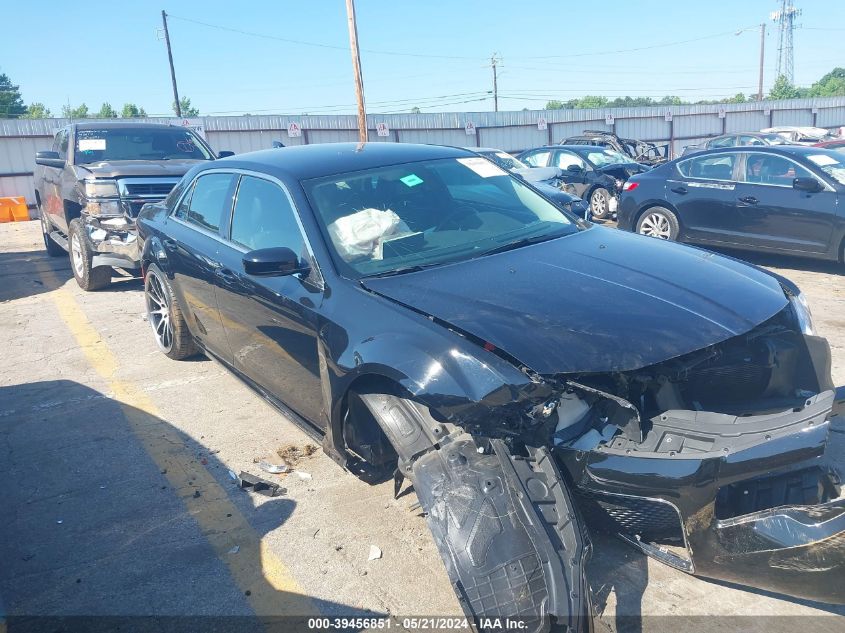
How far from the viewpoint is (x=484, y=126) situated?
90.4 ft

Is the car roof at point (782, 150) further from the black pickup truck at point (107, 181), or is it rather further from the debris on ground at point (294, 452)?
the debris on ground at point (294, 452)

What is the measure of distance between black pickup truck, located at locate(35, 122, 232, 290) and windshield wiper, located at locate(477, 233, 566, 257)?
5142mm

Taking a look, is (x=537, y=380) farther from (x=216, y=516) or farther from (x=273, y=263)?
(x=216, y=516)

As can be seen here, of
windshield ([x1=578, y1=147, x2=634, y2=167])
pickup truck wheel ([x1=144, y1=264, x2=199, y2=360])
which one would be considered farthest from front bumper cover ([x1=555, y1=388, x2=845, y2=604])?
windshield ([x1=578, y1=147, x2=634, y2=167])

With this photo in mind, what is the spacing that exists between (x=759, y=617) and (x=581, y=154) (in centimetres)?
1252

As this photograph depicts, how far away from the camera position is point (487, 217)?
13.5 feet

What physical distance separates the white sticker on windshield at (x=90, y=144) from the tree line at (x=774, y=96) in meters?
51.9

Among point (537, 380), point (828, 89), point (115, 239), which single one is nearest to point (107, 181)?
point (115, 239)

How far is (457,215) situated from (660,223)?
21.5ft

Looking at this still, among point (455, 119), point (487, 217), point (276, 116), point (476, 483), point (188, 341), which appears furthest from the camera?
point (455, 119)

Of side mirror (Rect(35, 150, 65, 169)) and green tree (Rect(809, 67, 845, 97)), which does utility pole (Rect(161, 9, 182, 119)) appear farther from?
green tree (Rect(809, 67, 845, 97))

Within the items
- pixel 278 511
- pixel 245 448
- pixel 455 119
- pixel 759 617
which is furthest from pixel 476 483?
pixel 455 119

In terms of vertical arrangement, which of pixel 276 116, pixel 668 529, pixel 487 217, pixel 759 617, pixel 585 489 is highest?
pixel 276 116

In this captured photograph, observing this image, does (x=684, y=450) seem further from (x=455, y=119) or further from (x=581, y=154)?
(x=455, y=119)
